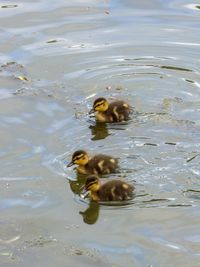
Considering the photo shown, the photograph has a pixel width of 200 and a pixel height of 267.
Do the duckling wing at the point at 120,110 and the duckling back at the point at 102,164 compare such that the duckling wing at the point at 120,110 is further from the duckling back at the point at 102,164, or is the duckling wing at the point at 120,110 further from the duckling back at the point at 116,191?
the duckling back at the point at 116,191

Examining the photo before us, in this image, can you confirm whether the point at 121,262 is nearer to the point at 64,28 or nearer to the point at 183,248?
the point at 183,248

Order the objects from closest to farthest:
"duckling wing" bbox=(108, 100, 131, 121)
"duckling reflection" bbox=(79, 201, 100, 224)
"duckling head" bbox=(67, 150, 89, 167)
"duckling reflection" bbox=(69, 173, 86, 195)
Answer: "duckling reflection" bbox=(79, 201, 100, 224)
"duckling reflection" bbox=(69, 173, 86, 195)
"duckling head" bbox=(67, 150, 89, 167)
"duckling wing" bbox=(108, 100, 131, 121)

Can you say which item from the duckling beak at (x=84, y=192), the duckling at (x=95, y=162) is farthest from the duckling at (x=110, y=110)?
the duckling beak at (x=84, y=192)

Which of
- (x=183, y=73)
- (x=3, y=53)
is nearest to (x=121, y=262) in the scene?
(x=183, y=73)

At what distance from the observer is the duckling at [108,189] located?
5.93 m

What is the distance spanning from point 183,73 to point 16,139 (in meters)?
1.99

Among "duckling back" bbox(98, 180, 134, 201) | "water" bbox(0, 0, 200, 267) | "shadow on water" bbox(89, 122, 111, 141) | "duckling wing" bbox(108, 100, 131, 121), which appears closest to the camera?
"water" bbox(0, 0, 200, 267)

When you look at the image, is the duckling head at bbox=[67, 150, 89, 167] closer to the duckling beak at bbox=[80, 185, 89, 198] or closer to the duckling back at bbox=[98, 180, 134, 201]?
the duckling beak at bbox=[80, 185, 89, 198]

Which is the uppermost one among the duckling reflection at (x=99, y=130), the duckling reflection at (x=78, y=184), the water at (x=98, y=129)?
the water at (x=98, y=129)

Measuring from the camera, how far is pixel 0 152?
668cm

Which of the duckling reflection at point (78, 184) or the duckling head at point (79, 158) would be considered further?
the duckling head at point (79, 158)

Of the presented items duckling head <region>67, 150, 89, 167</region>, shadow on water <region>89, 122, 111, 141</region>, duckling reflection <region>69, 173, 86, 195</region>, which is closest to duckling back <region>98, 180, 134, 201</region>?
duckling reflection <region>69, 173, 86, 195</region>

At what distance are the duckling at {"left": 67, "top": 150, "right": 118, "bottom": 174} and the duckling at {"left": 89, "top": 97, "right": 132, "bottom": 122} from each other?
0.92m

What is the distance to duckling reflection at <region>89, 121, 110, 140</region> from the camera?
23.3ft
